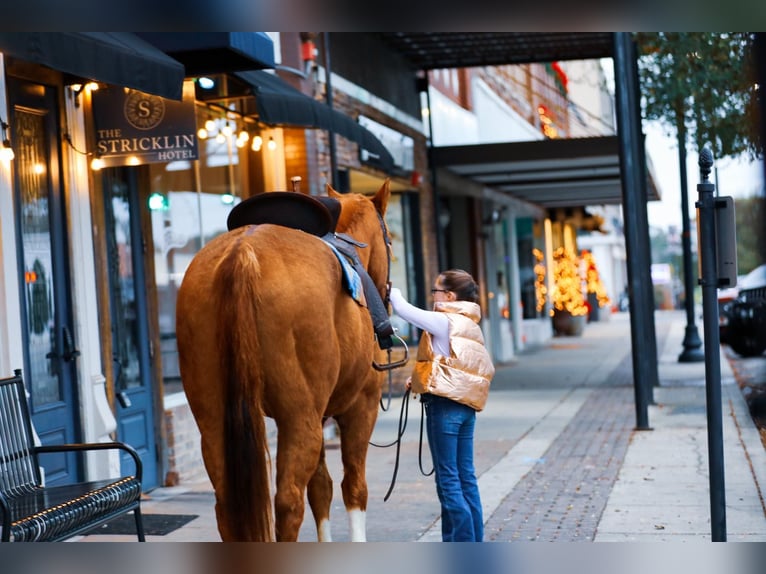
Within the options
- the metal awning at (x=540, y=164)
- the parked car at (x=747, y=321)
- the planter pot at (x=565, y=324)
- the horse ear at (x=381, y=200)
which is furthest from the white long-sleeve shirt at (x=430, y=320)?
the planter pot at (x=565, y=324)

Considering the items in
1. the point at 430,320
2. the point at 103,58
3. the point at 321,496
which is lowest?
the point at 321,496

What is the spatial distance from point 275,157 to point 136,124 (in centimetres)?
357

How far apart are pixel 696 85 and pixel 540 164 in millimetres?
3599

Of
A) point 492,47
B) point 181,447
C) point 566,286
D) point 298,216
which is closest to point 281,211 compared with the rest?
point 298,216

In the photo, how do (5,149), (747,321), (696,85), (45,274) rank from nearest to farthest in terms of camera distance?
(5,149), (45,274), (696,85), (747,321)

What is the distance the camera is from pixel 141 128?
8.73 m

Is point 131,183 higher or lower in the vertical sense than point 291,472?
higher

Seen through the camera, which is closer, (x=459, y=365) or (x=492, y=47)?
(x=459, y=365)

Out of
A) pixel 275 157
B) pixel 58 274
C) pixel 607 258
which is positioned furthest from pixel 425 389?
pixel 607 258

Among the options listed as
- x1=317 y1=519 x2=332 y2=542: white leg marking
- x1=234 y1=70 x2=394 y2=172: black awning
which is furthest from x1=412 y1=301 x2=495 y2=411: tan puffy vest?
x1=234 y1=70 x2=394 y2=172: black awning

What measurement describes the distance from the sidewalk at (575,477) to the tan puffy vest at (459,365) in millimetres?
1439

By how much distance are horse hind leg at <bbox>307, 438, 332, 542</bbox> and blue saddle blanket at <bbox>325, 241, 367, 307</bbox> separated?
1.09 metres

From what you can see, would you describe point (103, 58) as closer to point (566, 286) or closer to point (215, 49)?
point (215, 49)

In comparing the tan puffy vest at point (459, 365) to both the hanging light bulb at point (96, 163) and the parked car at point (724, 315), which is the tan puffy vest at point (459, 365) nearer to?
the hanging light bulb at point (96, 163)
